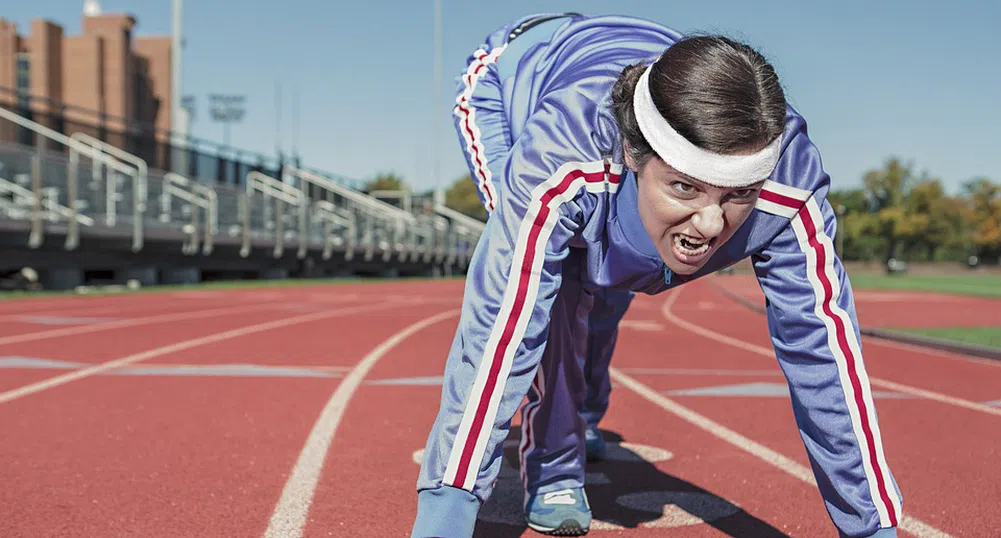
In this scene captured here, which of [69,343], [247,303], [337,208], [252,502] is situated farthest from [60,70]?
[252,502]

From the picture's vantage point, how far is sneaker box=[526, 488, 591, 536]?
10.6ft

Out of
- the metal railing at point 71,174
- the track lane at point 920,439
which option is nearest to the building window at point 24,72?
the metal railing at point 71,174

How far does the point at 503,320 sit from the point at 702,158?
0.60 m

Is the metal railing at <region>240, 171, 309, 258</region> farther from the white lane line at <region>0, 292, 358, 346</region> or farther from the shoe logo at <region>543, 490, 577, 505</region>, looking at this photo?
the shoe logo at <region>543, 490, 577, 505</region>

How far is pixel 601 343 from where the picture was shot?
411cm

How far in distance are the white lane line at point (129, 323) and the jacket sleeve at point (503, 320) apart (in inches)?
311

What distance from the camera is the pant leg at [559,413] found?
3294mm

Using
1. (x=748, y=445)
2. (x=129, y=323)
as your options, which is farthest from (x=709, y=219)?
(x=129, y=323)

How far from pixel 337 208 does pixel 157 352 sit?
2914 cm

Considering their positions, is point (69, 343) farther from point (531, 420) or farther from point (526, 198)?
point (526, 198)

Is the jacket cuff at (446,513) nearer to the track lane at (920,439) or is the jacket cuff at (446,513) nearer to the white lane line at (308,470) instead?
the white lane line at (308,470)

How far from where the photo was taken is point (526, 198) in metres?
2.38

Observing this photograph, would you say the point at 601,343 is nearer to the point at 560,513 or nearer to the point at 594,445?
the point at 594,445

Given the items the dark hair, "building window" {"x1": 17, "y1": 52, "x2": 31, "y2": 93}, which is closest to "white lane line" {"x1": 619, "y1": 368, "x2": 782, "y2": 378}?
the dark hair
